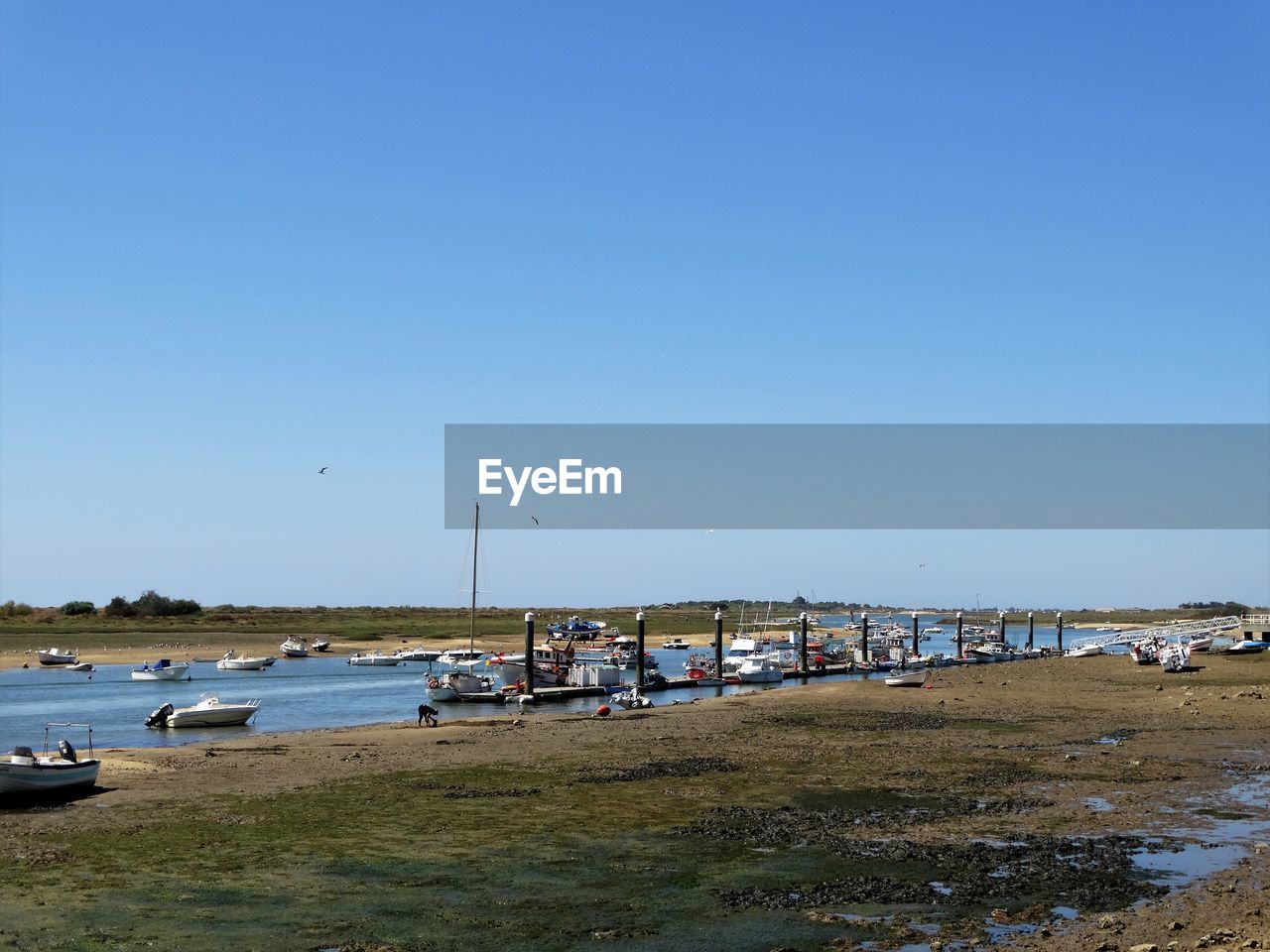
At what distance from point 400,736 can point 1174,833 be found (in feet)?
96.0

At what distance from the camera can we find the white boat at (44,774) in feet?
92.2

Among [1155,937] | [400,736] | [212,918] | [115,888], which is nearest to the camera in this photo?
[1155,937]

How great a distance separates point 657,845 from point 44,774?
15883 mm

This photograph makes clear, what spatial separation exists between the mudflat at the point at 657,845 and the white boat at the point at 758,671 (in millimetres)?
45228

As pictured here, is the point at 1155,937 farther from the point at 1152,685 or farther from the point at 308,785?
the point at 1152,685

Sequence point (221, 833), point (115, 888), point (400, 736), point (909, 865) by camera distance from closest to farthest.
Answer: point (115, 888) → point (909, 865) → point (221, 833) → point (400, 736)

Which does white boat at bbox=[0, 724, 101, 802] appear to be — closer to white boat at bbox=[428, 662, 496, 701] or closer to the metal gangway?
white boat at bbox=[428, 662, 496, 701]

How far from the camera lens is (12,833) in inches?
960

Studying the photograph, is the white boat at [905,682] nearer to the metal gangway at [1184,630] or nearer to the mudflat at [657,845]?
the mudflat at [657,845]

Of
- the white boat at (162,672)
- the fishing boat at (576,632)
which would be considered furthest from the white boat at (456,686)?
the fishing boat at (576,632)

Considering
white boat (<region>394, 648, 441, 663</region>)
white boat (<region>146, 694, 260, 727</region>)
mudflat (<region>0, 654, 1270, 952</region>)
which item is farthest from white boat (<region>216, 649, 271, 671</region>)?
mudflat (<region>0, 654, 1270, 952</region>)

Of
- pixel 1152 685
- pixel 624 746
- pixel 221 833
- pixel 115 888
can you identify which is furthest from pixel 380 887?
pixel 1152 685

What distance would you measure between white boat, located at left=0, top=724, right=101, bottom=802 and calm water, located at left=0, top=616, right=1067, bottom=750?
17.8 metres

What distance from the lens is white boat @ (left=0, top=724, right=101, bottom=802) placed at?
2809 centimetres
